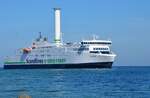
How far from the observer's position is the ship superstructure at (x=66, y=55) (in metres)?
103

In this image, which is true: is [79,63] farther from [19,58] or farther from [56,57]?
[19,58]

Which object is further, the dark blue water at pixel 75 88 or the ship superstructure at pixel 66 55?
the ship superstructure at pixel 66 55

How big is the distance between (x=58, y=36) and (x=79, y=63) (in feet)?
70.9

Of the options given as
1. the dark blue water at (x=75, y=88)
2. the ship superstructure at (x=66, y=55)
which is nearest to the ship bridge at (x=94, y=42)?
the ship superstructure at (x=66, y=55)

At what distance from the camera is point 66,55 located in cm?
10712

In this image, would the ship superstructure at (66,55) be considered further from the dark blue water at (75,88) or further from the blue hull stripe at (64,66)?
the dark blue water at (75,88)

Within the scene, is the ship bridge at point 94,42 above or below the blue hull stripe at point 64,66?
above

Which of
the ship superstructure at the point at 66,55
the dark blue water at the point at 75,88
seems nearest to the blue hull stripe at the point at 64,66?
the ship superstructure at the point at 66,55

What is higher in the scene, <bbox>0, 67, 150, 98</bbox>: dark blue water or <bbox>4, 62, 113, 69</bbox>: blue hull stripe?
<bbox>0, 67, 150, 98</bbox>: dark blue water

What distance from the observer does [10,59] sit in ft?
404

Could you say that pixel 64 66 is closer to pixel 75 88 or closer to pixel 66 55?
pixel 66 55

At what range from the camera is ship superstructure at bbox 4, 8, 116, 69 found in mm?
103438

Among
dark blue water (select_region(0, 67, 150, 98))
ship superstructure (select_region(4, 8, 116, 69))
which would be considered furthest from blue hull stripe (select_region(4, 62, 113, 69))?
dark blue water (select_region(0, 67, 150, 98))

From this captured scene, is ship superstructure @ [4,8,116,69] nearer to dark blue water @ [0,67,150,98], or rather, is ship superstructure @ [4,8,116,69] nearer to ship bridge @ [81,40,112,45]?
ship bridge @ [81,40,112,45]
